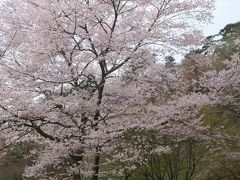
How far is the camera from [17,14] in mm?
10773

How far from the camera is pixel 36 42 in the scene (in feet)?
32.5

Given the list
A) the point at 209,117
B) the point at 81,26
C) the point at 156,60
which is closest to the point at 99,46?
the point at 81,26

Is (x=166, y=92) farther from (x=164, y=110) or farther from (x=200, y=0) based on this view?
(x=200, y=0)

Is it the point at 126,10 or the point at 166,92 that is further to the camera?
the point at 166,92

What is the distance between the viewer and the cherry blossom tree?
9188mm

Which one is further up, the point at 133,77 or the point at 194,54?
the point at 194,54

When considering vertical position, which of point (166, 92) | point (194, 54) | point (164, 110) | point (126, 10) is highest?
point (126, 10)

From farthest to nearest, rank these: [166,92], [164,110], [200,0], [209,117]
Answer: [209,117], [166,92], [200,0], [164,110]

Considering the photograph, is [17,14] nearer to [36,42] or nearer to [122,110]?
[36,42]

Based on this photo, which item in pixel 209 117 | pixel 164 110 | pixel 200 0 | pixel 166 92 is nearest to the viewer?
pixel 164 110

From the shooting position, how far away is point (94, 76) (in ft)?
33.2

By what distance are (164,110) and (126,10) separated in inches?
103

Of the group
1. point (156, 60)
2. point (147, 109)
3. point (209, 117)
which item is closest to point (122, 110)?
point (147, 109)

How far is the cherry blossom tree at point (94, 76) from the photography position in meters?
9.19
